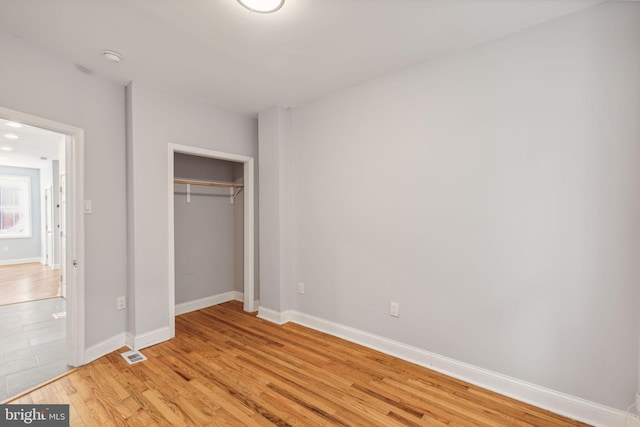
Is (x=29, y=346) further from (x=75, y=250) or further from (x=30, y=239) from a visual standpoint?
(x=30, y=239)

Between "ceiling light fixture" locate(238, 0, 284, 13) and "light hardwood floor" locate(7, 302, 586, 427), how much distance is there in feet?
8.44

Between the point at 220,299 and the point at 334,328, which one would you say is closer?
the point at 334,328

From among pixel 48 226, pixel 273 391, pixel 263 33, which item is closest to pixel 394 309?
pixel 273 391

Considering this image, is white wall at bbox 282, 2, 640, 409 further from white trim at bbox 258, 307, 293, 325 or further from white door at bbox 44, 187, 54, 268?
→ white door at bbox 44, 187, 54, 268

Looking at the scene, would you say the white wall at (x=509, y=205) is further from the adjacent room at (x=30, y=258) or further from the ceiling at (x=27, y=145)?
the ceiling at (x=27, y=145)

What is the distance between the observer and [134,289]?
9.27 feet

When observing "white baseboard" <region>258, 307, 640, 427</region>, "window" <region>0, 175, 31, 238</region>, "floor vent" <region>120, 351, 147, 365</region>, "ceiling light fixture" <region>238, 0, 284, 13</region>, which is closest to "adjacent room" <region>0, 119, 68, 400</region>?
"window" <region>0, 175, 31, 238</region>

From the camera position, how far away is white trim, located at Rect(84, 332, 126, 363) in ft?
8.45

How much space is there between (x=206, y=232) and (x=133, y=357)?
1.83 metres

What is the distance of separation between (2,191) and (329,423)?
391 inches

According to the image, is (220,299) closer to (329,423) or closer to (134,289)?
(134,289)

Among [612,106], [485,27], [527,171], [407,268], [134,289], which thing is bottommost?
[134,289]

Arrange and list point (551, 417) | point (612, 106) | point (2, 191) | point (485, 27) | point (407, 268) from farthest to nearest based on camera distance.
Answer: point (2, 191)
point (407, 268)
point (485, 27)
point (551, 417)
point (612, 106)

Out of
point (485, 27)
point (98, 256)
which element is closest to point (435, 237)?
point (485, 27)
